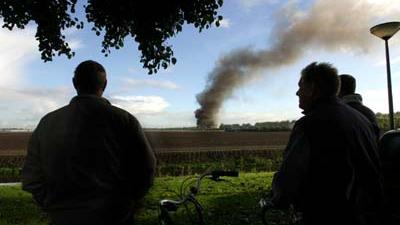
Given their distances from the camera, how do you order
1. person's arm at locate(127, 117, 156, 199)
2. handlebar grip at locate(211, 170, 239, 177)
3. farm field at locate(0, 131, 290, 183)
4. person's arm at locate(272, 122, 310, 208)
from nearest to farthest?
1. person's arm at locate(272, 122, 310, 208)
2. person's arm at locate(127, 117, 156, 199)
3. handlebar grip at locate(211, 170, 239, 177)
4. farm field at locate(0, 131, 290, 183)

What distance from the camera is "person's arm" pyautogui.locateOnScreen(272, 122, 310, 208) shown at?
2.72 meters

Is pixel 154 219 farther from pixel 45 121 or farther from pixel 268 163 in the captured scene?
pixel 268 163

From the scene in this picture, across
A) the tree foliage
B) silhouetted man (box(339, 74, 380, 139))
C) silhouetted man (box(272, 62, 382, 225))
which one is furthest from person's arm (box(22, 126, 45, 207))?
the tree foliage

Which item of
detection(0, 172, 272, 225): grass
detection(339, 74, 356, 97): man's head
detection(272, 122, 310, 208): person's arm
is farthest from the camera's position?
detection(0, 172, 272, 225): grass

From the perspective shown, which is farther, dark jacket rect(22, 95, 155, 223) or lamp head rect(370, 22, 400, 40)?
lamp head rect(370, 22, 400, 40)

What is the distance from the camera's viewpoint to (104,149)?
117 inches

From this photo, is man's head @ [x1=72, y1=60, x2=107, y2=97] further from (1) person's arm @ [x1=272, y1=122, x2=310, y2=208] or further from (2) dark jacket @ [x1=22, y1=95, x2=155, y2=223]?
(1) person's arm @ [x1=272, y1=122, x2=310, y2=208]

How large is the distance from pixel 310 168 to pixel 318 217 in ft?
0.93

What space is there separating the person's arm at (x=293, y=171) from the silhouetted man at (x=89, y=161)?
0.81 meters

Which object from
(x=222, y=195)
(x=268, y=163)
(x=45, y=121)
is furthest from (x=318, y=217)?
(x=268, y=163)

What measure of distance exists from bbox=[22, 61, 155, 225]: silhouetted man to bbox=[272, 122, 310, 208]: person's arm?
81cm

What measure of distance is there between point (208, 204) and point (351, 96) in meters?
5.06

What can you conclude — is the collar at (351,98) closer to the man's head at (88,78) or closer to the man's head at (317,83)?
the man's head at (317,83)

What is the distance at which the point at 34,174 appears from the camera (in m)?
3.11
